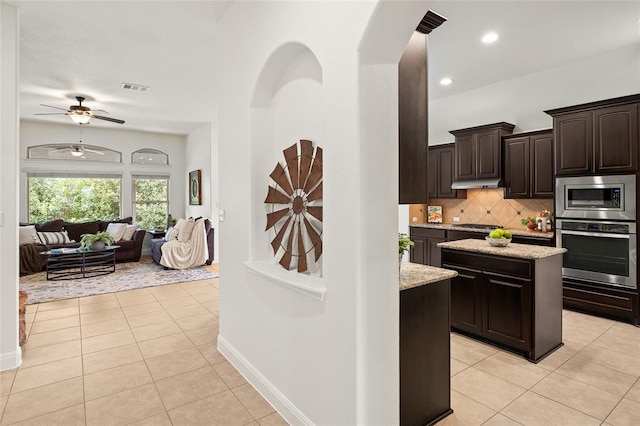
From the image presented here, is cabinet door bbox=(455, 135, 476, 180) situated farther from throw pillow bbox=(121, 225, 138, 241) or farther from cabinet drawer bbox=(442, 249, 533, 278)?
throw pillow bbox=(121, 225, 138, 241)

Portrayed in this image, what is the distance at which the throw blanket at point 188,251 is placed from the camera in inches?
257

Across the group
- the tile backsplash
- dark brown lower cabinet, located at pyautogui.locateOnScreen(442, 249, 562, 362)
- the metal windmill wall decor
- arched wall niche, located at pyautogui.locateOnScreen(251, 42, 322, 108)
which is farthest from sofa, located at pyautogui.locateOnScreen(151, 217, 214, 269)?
dark brown lower cabinet, located at pyautogui.locateOnScreen(442, 249, 562, 362)

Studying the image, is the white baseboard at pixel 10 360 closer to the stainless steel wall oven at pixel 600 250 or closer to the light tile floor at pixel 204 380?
the light tile floor at pixel 204 380

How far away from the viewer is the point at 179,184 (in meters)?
8.97

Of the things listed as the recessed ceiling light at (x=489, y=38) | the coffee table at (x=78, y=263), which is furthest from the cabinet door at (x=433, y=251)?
the coffee table at (x=78, y=263)

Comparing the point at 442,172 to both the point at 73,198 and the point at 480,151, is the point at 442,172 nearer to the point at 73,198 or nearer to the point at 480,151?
the point at 480,151

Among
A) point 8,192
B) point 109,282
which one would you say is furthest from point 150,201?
point 8,192

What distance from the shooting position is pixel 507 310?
2.96 meters

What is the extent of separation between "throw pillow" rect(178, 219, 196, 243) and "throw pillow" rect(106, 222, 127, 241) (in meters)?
1.53

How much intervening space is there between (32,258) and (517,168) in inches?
315

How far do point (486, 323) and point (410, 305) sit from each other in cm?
163

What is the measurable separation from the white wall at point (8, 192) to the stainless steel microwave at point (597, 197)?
5.56 m

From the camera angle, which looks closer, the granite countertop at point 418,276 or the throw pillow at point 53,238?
the granite countertop at point 418,276

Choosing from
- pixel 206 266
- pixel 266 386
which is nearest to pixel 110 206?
pixel 206 266
